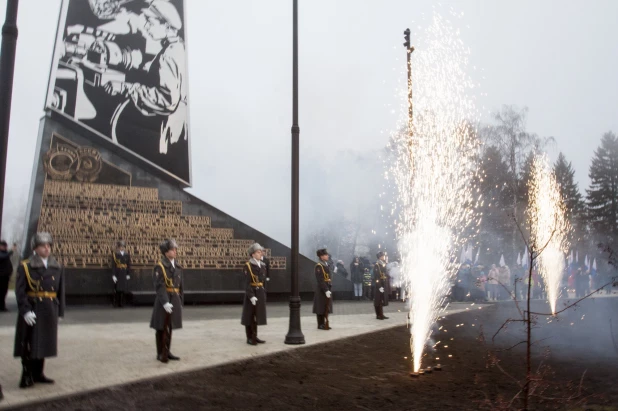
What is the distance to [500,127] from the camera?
3875cm

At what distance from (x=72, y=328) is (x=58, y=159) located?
25.8 feet

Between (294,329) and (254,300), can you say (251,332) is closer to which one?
(254,300)

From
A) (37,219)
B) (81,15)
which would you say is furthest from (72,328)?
(81,15)

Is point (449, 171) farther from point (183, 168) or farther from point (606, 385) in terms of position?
point (183, 168)

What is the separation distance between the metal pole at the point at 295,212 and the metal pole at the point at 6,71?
16.6 ft

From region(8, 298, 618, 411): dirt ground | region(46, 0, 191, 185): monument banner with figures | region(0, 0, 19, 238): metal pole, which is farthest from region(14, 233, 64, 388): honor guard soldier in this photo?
region(46, 0, 191, 185): monument banner with figures

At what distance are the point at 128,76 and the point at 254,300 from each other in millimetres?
12657

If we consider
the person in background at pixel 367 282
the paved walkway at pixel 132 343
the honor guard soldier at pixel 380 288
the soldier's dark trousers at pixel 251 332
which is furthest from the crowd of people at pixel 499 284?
the soldier's dark trousers at pixel 251 332

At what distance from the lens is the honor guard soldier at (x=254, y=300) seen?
937 centimetres

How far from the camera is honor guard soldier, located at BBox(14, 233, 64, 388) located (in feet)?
19.7

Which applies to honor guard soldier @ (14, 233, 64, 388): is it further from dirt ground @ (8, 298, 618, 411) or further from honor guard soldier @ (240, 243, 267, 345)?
honor guard soldier @ (240, 243, 267, 345)

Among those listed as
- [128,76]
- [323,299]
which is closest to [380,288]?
[323,299]

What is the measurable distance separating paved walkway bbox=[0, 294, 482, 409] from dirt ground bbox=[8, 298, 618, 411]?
0.37 m

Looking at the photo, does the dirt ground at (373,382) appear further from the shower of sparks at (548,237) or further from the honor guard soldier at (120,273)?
the shower of sparks at (548,237)
